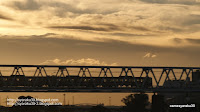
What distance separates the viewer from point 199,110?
14762 cm

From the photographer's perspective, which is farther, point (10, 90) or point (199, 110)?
point (199, 110)

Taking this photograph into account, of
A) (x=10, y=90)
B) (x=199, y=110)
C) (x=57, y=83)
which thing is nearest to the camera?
(x=10, y=90)

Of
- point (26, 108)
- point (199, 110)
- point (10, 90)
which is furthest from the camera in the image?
point (26, 108)

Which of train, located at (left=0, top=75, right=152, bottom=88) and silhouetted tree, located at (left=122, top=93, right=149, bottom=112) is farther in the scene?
silhouetted tree, located at (left=122, top=93, right=149, bottom=112)

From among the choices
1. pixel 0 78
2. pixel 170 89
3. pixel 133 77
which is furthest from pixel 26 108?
pixel 170 89

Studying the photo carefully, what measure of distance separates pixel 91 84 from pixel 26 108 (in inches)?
1885

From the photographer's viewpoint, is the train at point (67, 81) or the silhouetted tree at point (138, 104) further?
the silhouetted tree at point (138, 104)

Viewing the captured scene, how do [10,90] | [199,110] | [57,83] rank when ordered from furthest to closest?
1. [199,110]
2. [57,83]
3. [10,90]

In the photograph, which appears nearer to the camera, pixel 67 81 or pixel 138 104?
pixel 67 81

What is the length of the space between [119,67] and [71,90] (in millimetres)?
13145

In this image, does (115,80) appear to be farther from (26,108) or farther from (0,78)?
(26,108)

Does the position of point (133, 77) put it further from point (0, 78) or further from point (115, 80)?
point (0, 78)

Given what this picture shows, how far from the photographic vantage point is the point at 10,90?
10700 cm

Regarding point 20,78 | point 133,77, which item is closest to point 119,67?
point 133,77
